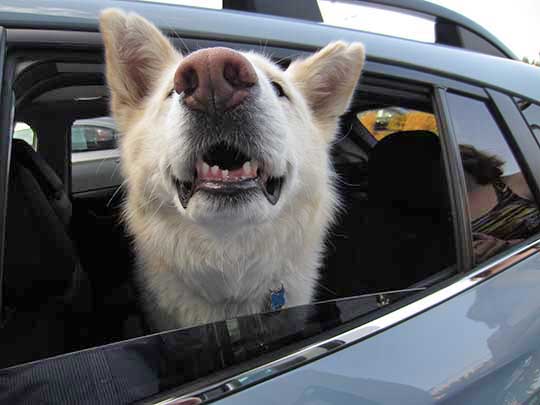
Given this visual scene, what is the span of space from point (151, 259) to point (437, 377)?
125 cm

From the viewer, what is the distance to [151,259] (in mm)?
1972

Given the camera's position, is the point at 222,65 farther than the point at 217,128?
No

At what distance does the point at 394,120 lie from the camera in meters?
2.27

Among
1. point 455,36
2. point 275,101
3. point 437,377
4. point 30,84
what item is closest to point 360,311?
point 437,377

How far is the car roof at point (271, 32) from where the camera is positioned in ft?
3.92

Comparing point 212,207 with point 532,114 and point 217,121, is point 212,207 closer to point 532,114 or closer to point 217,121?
point 217,121

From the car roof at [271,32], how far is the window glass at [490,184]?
15 centimetres

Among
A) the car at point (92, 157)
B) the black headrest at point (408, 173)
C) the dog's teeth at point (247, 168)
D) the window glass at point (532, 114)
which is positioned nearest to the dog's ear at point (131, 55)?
the dog's teeth at point (247, 168)

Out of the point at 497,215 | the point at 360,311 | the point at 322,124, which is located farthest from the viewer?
the point at 322,124

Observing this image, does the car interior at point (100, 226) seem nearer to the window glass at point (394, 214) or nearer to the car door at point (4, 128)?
the window glass at point (394, 214)

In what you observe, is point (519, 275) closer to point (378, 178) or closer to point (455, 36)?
point (378, 178)

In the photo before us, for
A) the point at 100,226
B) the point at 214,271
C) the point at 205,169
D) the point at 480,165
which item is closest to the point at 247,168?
the point at 205,169

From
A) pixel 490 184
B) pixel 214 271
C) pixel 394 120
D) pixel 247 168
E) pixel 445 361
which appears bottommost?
pixel 445 361

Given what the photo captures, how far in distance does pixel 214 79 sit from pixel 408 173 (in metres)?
1.42
